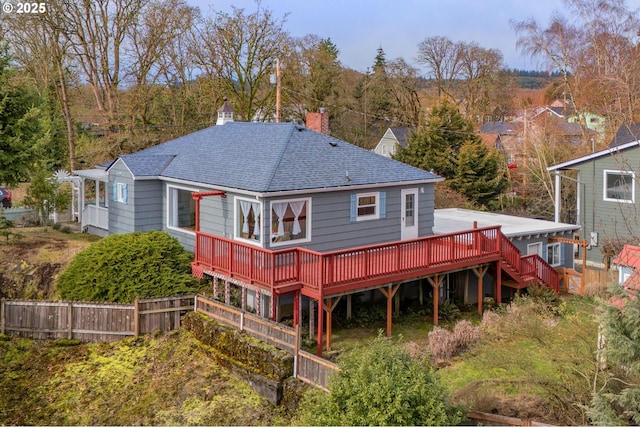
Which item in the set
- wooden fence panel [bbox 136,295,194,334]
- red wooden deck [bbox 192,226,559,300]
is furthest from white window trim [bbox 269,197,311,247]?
wooden fence panel [bbox 136,295,194,334]

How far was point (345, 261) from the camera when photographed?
570 inches

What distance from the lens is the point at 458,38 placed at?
53094mm

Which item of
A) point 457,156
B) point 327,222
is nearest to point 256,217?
point 327,222

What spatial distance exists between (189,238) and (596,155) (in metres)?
15.7

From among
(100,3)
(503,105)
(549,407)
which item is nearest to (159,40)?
(100,3)

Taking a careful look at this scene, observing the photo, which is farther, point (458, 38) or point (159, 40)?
point (458, 38)

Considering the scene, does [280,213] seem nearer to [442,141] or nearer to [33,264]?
[33,264]

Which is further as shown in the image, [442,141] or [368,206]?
[442,141]

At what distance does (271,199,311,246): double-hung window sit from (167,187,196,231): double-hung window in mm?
4090

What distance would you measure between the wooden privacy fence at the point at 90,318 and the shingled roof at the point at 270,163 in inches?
144

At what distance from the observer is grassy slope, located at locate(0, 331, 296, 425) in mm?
12359

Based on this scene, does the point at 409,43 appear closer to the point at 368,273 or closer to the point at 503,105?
the point at 503,105

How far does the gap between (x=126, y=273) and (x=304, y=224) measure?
4.88m

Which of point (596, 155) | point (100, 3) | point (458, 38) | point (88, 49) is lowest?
point (596, 155)
